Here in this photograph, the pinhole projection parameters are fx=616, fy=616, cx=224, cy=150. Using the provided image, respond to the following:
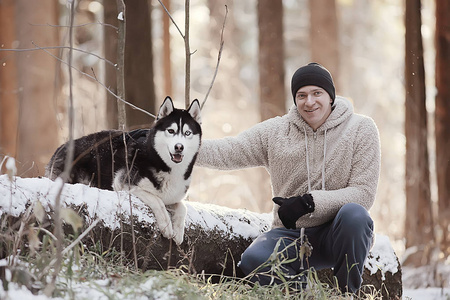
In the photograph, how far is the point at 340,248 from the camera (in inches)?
150

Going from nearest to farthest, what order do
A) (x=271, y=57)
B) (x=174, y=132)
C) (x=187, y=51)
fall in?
(x=174, y=132)
(x=187, y=51)
(x=271, y=57)

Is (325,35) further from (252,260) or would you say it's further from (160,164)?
(252,260)

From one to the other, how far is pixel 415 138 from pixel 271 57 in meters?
2.59

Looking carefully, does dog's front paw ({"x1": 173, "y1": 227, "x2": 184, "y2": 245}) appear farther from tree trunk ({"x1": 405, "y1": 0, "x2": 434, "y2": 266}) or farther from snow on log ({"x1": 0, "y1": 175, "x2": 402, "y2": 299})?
tree trunk ({"x1": 405, "y1": 0, "x2": 434, "y2": 266})

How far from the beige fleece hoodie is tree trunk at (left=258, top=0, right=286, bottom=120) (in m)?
5.15

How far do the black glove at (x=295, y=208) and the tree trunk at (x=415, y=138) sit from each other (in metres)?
4.91

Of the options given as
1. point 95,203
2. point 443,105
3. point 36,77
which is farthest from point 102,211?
point 36,77

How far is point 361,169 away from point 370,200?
21 centimetres

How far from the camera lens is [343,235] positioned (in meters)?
3.77

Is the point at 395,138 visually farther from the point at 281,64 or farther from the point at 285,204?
the point at 285,204

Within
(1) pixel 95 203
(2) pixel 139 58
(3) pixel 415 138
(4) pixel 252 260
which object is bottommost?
(4) pixel 252 260

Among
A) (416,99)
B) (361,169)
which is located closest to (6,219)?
(361,169)

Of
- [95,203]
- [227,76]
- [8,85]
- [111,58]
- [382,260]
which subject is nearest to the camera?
[95,203]

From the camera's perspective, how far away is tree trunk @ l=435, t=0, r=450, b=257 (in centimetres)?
857
